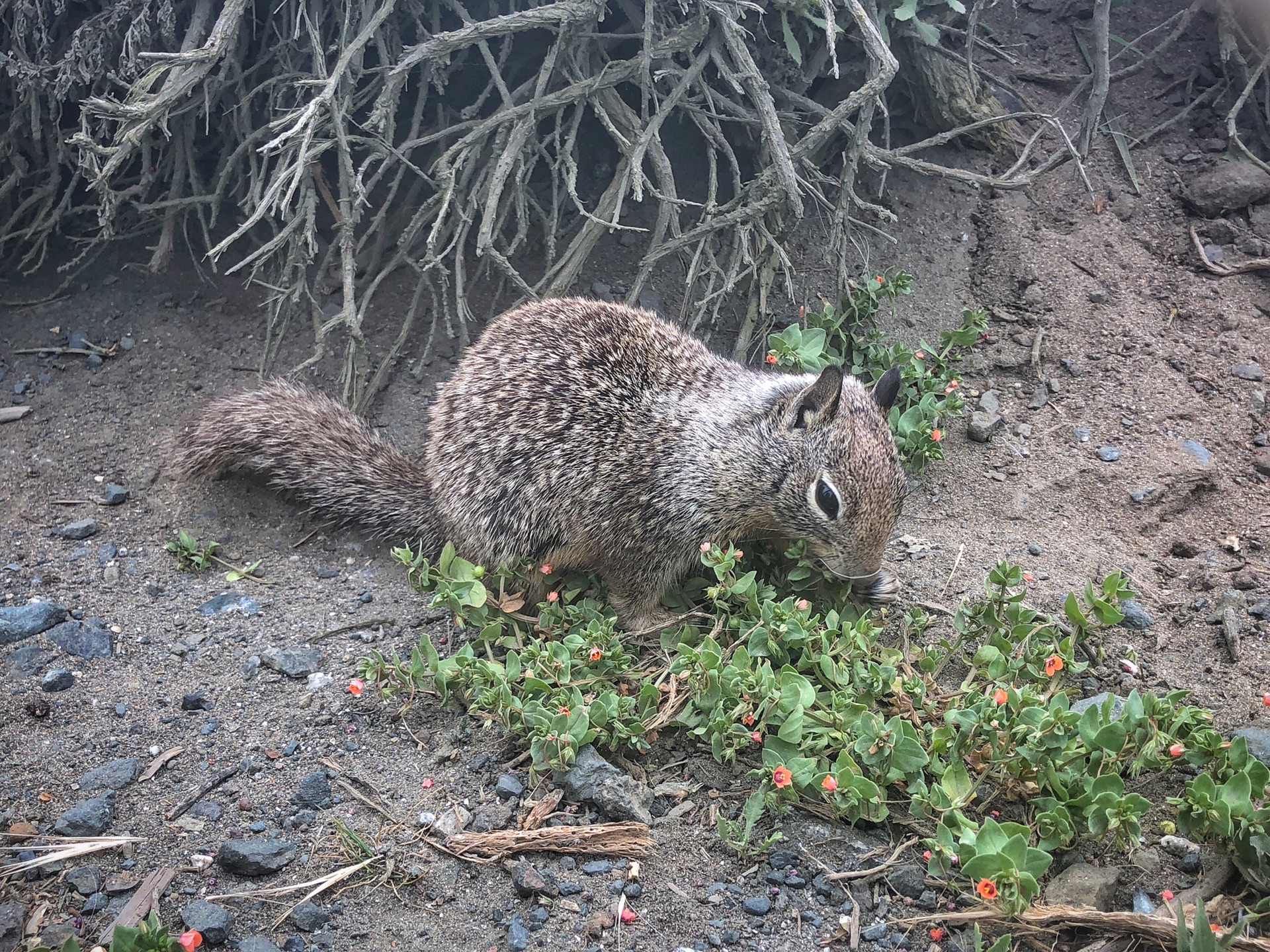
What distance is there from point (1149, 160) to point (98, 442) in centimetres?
582

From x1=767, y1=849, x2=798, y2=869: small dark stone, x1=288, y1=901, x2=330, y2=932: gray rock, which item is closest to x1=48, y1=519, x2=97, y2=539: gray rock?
x1=288, y1=901, x2=330, y2=932: gray rock

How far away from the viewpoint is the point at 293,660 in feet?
11.4

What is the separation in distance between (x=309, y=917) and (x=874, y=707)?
6.17 feet

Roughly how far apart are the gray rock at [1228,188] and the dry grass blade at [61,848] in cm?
566

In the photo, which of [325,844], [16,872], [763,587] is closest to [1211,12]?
[763,587]

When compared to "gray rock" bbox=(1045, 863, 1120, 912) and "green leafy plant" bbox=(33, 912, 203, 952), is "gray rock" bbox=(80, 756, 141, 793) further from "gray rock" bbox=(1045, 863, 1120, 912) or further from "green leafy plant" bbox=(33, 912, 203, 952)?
"gray rock" bbox=(1045, 863, 1120, 912)

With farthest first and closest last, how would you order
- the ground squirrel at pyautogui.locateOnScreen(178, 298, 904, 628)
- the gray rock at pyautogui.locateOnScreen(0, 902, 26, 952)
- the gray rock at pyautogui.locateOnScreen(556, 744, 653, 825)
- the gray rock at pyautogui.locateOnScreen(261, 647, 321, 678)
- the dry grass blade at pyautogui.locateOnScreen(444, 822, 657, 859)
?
1. the ground squirrel at pyautogui.locateOnScreen(178, 298, 904, 628)
2. the gray rock at pyautogui.locateOnScreen(261, 647, 321, 678)
3. the gray rock at pyautogui.locateOnScreen(556, 744, 653, 825)
4. the dry grass blade at pyautogui.locateOnScreen(444, 822, 657, 859)
5. the gray rock at pyautogui.locateOnScreen(0, 902, 26, 952)

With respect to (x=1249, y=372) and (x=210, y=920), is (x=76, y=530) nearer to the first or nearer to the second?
(x=210, y=920)

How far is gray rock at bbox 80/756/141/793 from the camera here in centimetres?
284

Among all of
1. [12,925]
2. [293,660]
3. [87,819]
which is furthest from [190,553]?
[12,925]

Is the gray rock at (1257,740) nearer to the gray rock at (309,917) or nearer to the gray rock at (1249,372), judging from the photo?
the gray rock at (1249,372)

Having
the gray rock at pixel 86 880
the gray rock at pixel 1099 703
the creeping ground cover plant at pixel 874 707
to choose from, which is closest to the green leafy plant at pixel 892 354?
the creeping ground cover plant at pixel 874 707

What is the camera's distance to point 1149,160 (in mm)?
5199

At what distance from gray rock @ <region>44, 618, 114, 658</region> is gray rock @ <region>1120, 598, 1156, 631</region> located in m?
3.81
